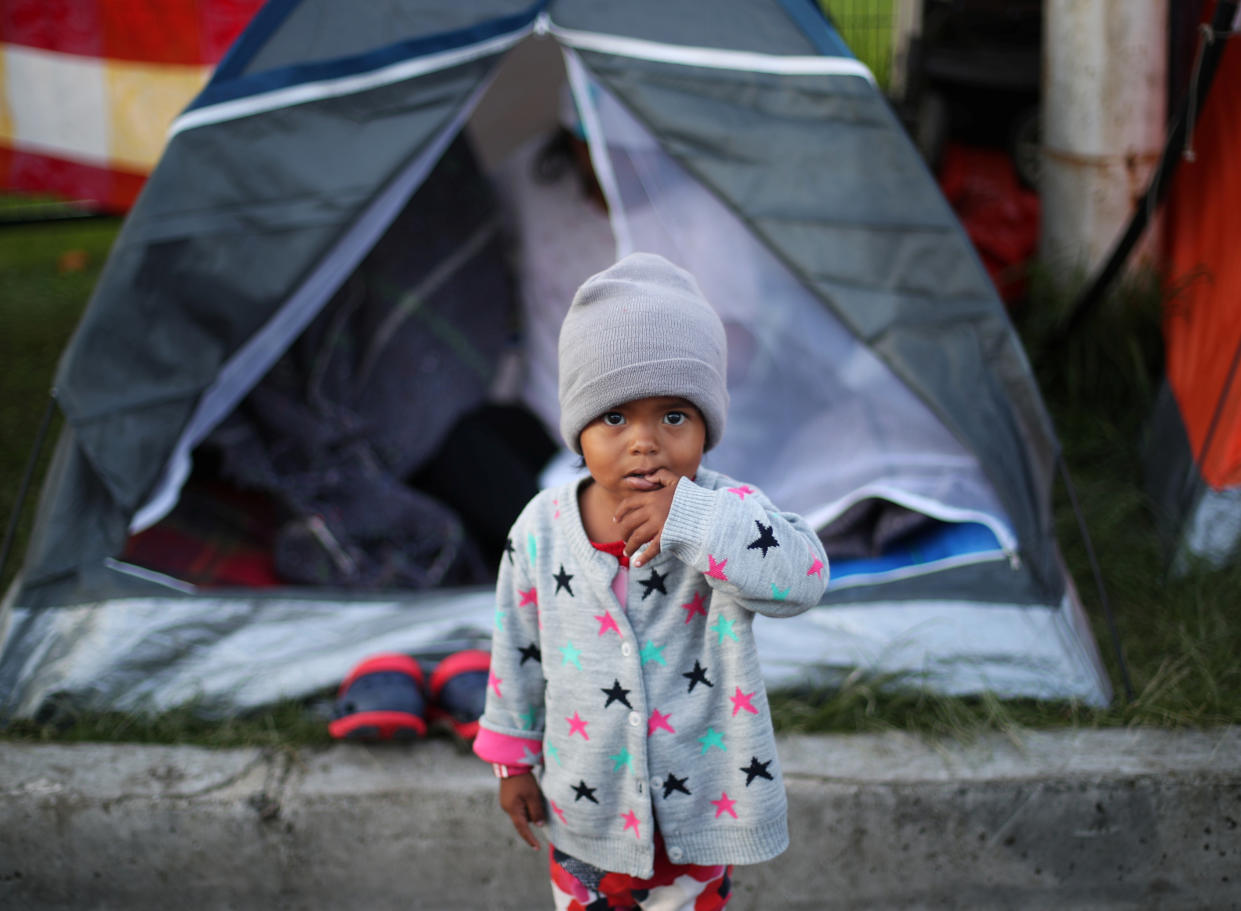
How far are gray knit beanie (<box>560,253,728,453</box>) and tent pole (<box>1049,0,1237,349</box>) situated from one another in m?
1.64

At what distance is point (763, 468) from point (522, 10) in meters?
1.00

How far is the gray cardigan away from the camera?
1069 mm

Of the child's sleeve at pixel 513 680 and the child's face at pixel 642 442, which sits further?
the child's sleeve at pixel 513 680

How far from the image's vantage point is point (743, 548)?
3.11ft

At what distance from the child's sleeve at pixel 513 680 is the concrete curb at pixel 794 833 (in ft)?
1.59

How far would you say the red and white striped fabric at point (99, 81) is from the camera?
2496 millimetres

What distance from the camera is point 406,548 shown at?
221 centimetres

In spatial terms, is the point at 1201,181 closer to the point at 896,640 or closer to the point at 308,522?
the point at 896,640

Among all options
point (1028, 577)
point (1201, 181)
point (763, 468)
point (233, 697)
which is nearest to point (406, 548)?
point (233, 697)

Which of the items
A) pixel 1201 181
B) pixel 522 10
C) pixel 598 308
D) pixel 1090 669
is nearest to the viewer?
pixel 598 308

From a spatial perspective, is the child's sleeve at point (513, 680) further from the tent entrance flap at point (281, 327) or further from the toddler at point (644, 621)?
the tent entrance flap at point (281, 327)

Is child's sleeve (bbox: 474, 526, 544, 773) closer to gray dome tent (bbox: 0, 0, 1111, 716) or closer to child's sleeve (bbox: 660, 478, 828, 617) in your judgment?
child's sleeve (bbox: 660, 478, 828, 617)

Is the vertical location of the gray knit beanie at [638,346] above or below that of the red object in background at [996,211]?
above

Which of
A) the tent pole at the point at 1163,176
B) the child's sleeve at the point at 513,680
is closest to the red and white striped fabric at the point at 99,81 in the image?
the child's sleeve at the point at 513,680
